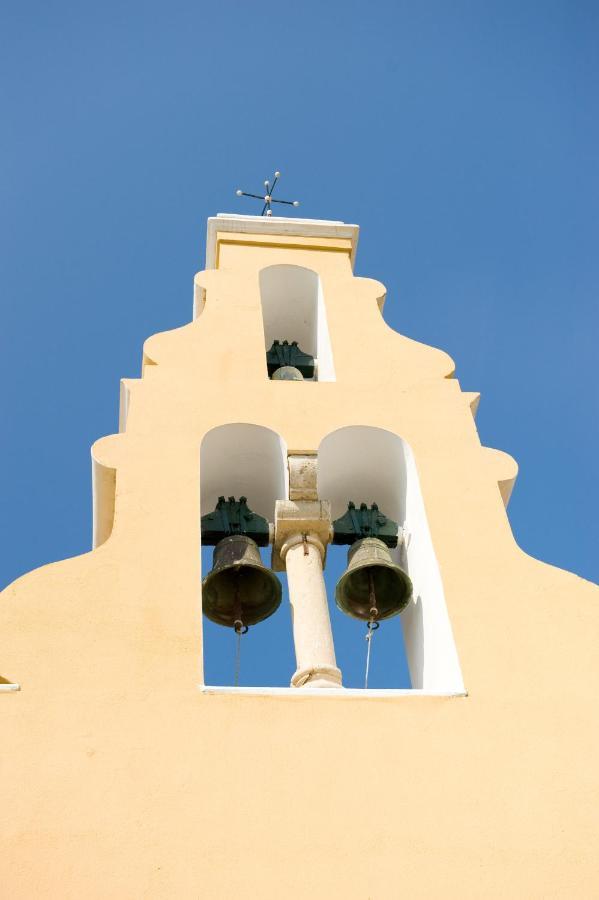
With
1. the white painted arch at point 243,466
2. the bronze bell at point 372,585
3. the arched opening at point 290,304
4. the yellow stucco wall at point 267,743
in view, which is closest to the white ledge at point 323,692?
the yellow stucco wall at point 267,743

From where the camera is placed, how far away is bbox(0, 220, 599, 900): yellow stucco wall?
5.72 metres

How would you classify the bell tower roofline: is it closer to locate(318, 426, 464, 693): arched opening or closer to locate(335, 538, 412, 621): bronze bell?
locate(318, 426, 464, 693): arched opening

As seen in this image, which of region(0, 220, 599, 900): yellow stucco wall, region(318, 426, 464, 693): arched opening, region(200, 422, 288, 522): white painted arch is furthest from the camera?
region(200, 422, 288, 522): white painted arch

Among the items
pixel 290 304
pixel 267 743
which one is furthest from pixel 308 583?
pixel 290 304

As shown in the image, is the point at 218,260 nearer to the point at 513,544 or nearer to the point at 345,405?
the point at 345,405

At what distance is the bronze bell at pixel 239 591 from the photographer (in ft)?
26.5

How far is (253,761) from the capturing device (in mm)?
6207

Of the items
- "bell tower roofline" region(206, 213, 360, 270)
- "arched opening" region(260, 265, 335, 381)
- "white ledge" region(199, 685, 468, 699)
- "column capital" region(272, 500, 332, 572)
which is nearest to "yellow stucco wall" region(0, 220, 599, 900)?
"white ledge" region(199, 685, 468, 699)

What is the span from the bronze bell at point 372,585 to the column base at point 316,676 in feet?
3.39

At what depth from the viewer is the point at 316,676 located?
22.9 ft

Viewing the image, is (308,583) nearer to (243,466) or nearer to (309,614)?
(309,614)

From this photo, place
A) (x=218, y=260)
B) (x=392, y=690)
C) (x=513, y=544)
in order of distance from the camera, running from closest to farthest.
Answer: (x=392, y=690) < (x=513, y=544) < (x=218, y=260)

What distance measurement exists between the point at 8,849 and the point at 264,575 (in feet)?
9.12

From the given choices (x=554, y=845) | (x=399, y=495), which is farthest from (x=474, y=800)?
(x=399, y=495)
